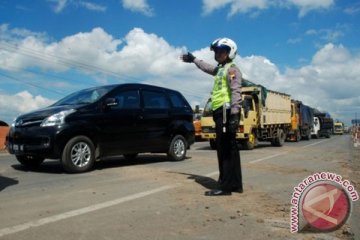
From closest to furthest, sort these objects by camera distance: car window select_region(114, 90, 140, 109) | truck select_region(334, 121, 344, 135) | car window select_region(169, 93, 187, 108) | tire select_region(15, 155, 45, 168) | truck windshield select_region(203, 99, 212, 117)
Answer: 1. tire select_region(15, 155, 45, 168)
2. car window select_region(114, 90, 140, 109)
3. car window select_region(169, 93, 187, 108)
4. truck windshield select_region(203, 99, 212, 117)
5. truck select_region(334, 121, 344, 135)

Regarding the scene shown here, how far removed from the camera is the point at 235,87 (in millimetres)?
6773

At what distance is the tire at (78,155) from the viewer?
363 inches

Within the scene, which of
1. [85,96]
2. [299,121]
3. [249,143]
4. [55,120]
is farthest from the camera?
[299,121]

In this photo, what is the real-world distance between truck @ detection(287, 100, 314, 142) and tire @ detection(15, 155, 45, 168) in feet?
67.5

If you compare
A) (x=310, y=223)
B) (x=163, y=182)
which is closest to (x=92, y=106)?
(x=163, y=182)

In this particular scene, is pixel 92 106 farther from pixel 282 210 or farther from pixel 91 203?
pixel 282 210

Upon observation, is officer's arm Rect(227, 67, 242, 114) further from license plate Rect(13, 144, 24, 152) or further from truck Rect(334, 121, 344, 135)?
truck Rect(334, 121, 344, 135)

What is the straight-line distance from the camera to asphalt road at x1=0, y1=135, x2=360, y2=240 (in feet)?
15.9

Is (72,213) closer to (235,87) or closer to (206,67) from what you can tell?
(235,87)

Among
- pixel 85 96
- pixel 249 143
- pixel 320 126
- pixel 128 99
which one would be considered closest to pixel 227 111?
pixel 128 99

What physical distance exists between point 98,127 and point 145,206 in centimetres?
404

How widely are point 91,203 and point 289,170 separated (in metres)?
5.43

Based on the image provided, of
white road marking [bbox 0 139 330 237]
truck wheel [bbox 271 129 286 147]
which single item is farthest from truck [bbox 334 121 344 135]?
white road marking [bbox 0 139 330 237]

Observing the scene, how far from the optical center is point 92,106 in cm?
973
